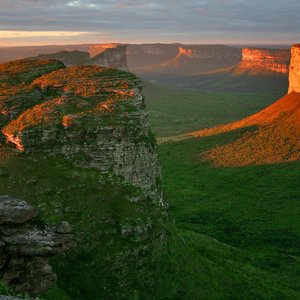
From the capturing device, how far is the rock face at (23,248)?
73.0ft

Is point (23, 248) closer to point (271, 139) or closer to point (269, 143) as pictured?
point (269, 143)

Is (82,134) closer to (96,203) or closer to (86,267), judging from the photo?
(96,203)

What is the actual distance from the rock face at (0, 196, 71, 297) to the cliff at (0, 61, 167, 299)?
7151 millimetres

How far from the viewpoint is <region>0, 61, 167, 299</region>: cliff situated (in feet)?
105

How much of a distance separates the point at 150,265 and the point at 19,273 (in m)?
13.4

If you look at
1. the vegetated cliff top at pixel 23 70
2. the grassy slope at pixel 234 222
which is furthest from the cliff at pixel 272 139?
the vegetated cliff top at pixel 23 70

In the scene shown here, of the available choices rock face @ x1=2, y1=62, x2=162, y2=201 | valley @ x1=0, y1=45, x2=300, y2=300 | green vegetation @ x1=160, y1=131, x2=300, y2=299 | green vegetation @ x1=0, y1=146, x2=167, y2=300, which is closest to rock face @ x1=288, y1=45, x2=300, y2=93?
green vegetation @ x1=160, y1=131, x2=300, y2=299

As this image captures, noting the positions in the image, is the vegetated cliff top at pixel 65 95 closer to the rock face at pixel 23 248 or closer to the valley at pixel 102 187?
the valley at pixel 102 187

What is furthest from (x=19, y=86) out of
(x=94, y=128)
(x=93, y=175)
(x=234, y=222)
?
(x=234, y=222)

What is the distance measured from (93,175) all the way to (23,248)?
1318 cm

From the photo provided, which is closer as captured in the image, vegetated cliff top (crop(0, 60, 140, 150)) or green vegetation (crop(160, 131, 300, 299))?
vegetated cliff top (crop(0, 60, 140, 150))

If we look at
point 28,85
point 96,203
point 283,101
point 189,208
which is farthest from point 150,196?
point 283,101

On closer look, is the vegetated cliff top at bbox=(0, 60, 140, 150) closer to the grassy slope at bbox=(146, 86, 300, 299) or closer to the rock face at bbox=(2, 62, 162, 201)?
the rock face at bbox=(2, 62, 162, 201)

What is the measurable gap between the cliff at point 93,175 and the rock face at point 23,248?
715cm
